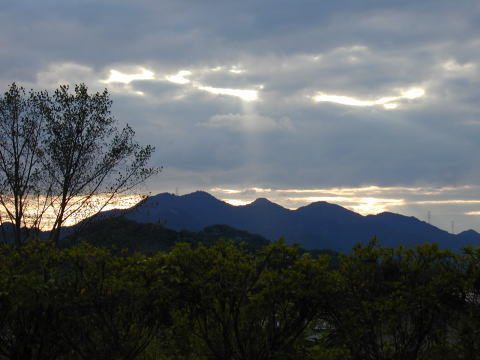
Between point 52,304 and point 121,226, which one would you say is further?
point 121,226

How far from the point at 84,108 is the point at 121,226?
244 inches

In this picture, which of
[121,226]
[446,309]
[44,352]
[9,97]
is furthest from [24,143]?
[446,309]

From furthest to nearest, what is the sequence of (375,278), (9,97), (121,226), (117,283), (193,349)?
1. (121,226)
2. (9,97)
3. (193,349)
4. (375,278)
5. (117,283)

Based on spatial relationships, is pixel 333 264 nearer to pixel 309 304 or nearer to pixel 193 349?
pixel 309 304

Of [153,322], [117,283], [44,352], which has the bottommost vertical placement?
[44,352]

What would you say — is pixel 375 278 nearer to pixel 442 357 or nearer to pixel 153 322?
pixel 442 357

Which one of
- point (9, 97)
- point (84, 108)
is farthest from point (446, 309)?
point (9, 97)

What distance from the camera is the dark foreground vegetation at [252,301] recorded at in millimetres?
6898

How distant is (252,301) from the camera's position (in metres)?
7.00

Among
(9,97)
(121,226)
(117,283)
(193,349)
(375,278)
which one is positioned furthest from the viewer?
(121,226)

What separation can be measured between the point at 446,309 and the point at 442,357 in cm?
67

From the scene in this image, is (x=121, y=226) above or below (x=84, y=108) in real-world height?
below

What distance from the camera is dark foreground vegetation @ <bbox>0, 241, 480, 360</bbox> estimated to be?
22.6ft

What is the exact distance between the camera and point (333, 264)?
301 inches
